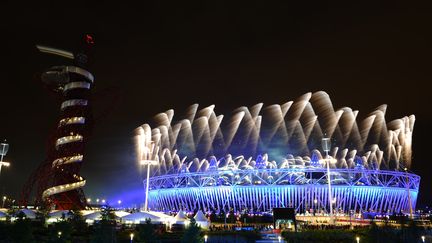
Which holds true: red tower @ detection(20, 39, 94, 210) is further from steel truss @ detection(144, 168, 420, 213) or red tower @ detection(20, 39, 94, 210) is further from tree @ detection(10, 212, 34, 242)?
steel truss @ detection(144, 168, 420, 213)

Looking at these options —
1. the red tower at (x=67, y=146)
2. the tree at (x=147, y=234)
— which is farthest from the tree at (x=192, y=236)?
the red tower at (x=67, y=146)

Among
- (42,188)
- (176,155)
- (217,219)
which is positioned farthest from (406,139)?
(42,188)

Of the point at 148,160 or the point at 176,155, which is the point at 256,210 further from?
the point at 148,160

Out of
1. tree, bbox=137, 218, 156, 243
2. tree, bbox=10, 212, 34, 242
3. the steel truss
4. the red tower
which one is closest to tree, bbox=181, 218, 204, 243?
tree, bbox=137, 218, 156, 243

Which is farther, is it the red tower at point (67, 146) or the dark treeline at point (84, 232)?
the red tower at point (67, 146)

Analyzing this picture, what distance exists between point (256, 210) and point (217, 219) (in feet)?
91.0

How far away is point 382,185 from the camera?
8094 cm

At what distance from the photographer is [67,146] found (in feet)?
175

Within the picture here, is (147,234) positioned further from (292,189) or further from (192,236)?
(292,189)

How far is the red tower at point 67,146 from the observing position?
52.2 m

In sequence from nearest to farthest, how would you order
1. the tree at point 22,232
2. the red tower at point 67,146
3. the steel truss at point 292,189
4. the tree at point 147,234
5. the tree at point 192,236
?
1. the tree at point 192,236
2. the tree at point 147,234
3. the tree at point 22,232
4. the red tower at point 67,146
5. the steel truss at point 292,189

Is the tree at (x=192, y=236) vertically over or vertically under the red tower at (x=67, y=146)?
under

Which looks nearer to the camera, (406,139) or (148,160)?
(148,160)

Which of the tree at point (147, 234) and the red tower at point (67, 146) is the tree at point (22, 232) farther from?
the red tower at point (67, 146)
